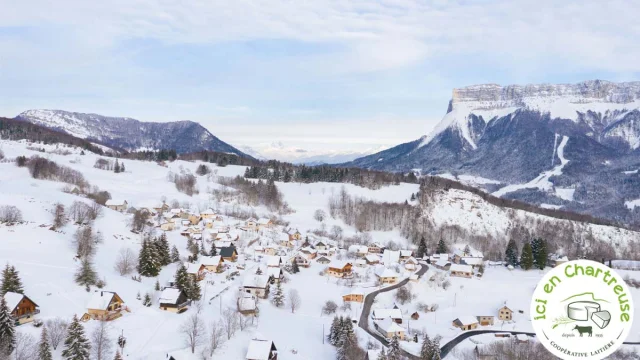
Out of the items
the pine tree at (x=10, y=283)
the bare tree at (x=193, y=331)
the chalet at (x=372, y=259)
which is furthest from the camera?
the chalet at (x=372, y=259)

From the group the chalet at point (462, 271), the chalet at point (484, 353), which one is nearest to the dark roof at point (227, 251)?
the chalet at point (462, 271)

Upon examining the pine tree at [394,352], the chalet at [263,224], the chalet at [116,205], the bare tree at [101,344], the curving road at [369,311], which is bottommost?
the curving road at [369,311]

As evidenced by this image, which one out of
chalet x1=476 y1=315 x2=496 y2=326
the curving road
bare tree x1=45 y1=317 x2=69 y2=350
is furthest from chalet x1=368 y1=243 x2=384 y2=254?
bare tree x1=45 y1=317 x2=69 y2=350

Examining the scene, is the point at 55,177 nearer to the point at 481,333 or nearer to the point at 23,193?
the point at 23,193

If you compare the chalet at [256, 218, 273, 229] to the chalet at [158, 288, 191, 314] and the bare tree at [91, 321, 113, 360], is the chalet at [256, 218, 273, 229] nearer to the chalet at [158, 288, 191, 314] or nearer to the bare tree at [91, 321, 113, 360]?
the chalet at [158, 288, 191, 314]

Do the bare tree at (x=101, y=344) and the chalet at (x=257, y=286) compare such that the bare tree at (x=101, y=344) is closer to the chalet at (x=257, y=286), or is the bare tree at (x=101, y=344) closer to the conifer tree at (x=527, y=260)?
the chalet at (x=257, y=286)

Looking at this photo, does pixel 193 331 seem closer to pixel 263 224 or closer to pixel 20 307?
pixel 20 307

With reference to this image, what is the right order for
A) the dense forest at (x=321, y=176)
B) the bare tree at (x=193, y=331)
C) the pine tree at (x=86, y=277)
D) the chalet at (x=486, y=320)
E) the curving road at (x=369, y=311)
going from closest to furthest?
the bare tree at (x=193, y=331) → the pine tree at (x=86, y=277) → the curving road at (x=369, y=311) → the chalet at (x=486, y=320) → the dense forest at (x=321, y=176)

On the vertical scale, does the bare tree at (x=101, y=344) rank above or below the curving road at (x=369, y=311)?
above
